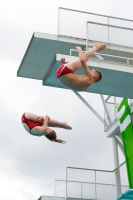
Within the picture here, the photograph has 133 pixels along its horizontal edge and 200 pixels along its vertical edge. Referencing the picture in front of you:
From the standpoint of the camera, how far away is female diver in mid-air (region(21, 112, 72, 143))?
27.5 feet

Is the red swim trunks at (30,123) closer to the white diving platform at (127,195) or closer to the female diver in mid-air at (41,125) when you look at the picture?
the female diver in mid-air at (41,125)

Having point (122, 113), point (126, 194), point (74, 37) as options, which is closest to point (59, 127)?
point (126, 194)

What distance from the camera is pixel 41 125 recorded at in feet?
28.3

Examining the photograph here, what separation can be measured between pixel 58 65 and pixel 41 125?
6877 millimetres

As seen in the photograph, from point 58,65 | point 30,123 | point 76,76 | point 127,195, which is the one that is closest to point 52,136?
point 30,123

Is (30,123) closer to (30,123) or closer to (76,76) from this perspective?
(30,123)

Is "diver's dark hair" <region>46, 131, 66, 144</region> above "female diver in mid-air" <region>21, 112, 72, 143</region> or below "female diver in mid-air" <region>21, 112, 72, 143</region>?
below

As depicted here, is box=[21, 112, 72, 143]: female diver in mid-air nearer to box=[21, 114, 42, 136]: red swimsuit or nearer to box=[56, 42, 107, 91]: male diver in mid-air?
box=[21, 114, 42, 136]: red swimsuit

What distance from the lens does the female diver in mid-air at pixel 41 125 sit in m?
8.37

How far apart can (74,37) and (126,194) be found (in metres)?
7.62

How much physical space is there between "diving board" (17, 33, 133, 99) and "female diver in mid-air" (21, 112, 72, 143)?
661 centimetres

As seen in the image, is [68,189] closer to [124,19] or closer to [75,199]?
[75,199]

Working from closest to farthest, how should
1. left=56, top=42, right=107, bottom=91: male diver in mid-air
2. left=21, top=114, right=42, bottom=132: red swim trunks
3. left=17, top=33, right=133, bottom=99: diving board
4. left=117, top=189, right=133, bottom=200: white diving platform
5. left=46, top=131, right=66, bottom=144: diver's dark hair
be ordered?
1. left=56, top=42, right=107, bottom=91: male diver in mid-air
2. left=46, top=131, right=66, bottom=144: diver's dark hair
3. left=21, top=114, right=42, bottom=132: red swim trunks
4. left=117, top=189, right=133, bottom=200: white diving platform
5. left=17, top=33, right=133, bottom=99: diving board

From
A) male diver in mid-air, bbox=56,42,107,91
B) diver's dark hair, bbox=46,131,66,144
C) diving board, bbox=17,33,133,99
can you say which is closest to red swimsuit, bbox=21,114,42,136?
diver's dark hair, bbox=46,131,66,144
